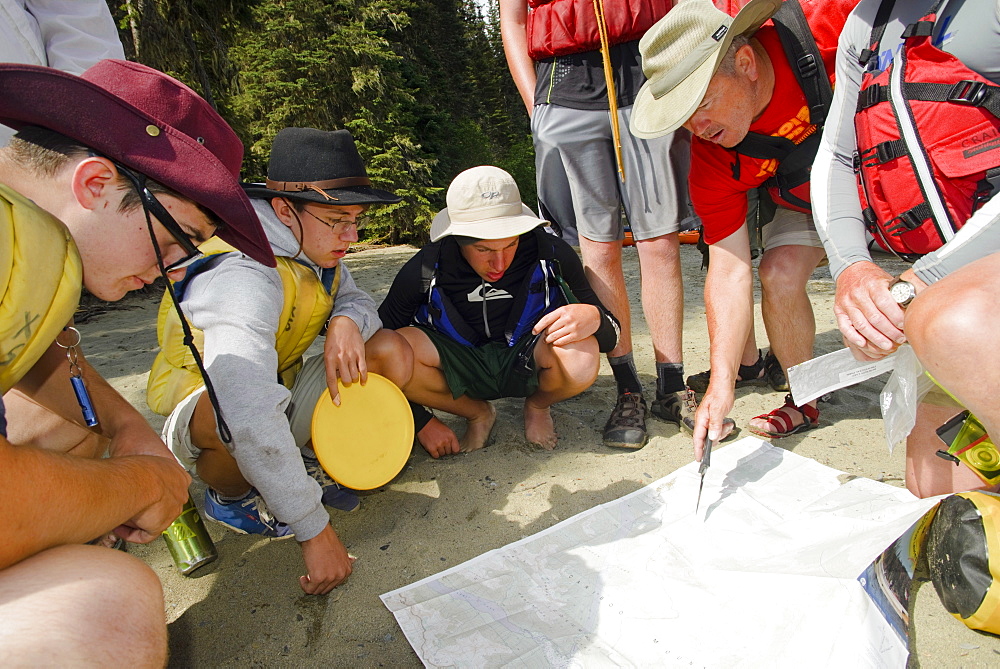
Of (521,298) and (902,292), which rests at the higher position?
(902,292)

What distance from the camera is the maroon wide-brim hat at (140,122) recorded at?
0.96m

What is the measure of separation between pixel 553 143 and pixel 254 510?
1.56m

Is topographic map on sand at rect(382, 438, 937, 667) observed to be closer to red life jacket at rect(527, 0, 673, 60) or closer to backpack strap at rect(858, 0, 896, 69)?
backpack strap at rect(858, 0, 896, 69)

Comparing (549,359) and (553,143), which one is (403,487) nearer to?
(549,359)

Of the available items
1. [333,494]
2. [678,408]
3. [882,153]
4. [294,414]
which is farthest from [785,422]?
[294,414]

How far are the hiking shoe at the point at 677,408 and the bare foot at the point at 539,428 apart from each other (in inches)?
15.9

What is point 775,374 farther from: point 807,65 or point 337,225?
point 337,225

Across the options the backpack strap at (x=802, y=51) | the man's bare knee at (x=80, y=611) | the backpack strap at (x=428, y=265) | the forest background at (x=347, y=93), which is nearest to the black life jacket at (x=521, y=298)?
the backpack strap at (x=428, y=265)

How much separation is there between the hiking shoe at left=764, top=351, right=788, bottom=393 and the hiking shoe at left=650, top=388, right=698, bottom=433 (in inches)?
15.2

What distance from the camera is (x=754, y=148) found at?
6.43ft

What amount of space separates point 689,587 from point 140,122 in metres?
1.41

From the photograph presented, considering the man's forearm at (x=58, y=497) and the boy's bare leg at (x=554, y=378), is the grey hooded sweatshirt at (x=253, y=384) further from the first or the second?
the boy's bare leg at (x=554, y=378)

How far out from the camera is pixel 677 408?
235cm

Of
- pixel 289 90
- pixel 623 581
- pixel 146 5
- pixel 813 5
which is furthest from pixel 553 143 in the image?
pixel 289 90
